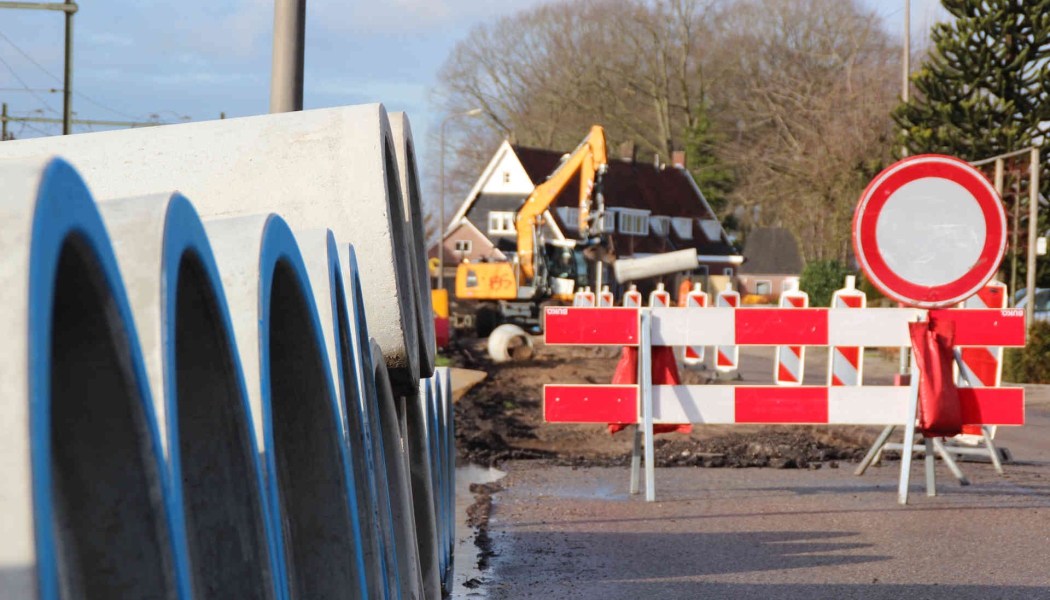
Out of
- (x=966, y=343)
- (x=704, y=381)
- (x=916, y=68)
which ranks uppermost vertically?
(x=916, y=68)

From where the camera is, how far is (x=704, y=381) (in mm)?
18594

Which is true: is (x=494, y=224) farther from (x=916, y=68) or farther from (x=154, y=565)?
(x=154, y=565)

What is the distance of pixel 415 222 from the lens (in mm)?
4629

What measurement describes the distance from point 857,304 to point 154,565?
32.2 ft

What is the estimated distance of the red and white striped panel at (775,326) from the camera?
770cm

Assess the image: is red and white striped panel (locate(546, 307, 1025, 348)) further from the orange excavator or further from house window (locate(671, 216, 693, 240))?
house window (locate(671, 216, 693, 240))

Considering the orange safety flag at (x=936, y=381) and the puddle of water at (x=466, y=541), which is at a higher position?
the orange safety flag at (x=936, y=381)

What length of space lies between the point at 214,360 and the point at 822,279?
42.6m

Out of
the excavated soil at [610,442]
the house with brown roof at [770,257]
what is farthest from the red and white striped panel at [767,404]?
the house with brown roof at [770,257]

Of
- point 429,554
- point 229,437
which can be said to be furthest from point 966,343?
point 229,437

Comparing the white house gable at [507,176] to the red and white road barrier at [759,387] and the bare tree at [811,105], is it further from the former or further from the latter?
the red and white road barrier at [759,387]

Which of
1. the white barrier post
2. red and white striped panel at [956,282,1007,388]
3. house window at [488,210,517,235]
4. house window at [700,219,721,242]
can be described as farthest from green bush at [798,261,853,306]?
red and white striped panel at [956,282,1007,388]

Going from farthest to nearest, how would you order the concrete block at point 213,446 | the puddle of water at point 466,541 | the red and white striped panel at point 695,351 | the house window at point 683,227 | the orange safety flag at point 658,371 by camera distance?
the house window at point 683,227, the red and white striped panel at point 695,351, the orange safety flag at point 658,371, the puddle of water at point 466,541, the concrete block at point 213,446

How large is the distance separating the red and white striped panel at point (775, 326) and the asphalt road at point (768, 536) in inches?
38.3
